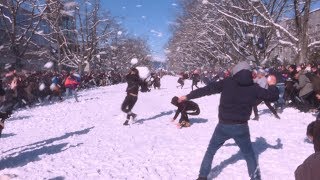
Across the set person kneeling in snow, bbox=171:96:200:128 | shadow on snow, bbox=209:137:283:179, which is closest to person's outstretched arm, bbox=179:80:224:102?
shadow on snow, bbox=209:137:283:179

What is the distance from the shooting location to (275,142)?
32.3 feet

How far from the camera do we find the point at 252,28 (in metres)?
30.1

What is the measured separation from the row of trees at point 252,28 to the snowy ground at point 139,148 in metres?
5.61

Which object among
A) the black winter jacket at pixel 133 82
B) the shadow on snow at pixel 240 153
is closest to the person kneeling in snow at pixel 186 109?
the black winter jacket at pixel 133 82

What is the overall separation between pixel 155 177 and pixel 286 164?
2.45 m

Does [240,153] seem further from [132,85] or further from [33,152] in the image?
[132,85]

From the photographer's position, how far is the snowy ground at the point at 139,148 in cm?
769

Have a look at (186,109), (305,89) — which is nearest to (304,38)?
(305,89)

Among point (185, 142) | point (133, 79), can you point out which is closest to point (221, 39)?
point (133, 79)

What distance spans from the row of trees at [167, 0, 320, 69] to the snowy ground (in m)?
5.61

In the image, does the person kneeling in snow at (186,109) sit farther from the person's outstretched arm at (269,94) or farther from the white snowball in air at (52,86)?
the white snowball in air at (52,86)

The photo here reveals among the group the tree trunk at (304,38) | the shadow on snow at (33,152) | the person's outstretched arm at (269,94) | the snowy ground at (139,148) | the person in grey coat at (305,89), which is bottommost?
the shadow on snow at (33,152)

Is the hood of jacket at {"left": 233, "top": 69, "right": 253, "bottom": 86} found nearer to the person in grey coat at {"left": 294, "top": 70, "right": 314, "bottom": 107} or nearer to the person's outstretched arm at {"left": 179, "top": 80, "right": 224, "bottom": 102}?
the person's outstretched arm at {"left": 179, "top": 80, "right": 224, "bottom": 102}

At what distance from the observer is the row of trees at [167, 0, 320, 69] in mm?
19438
